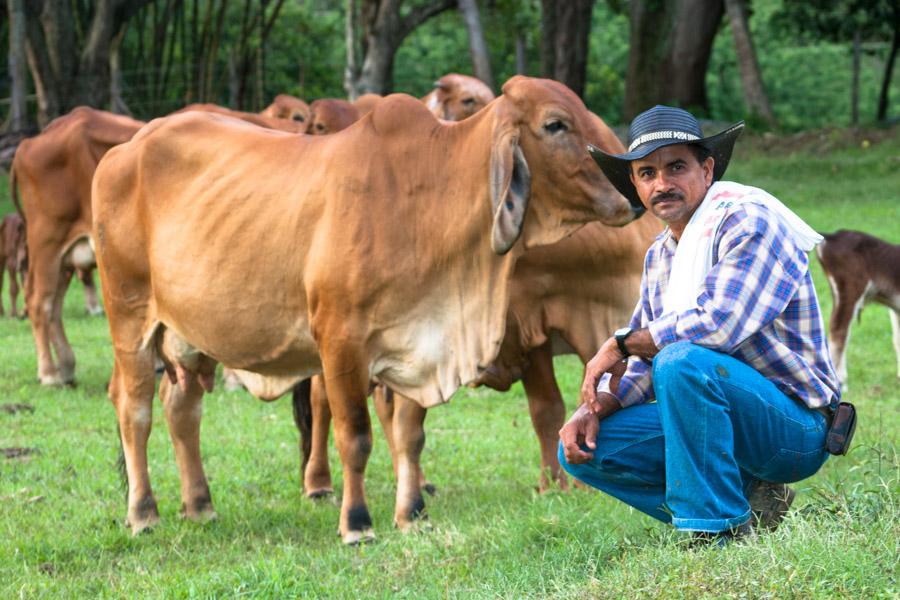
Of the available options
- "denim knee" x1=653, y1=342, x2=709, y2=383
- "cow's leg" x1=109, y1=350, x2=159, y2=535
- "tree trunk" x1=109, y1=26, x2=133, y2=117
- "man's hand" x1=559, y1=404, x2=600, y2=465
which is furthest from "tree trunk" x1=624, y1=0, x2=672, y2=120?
"denim knee" x1=653, y1=342, x2=709, y2=383

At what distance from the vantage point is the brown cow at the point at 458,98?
8898 mm

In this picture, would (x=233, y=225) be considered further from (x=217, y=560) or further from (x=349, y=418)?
(x=217, y=560)

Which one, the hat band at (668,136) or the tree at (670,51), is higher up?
the hat band at (668,136)

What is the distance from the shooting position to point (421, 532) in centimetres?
584

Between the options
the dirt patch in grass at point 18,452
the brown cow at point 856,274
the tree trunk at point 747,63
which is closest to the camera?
the dirt patch in grass at point 18,452

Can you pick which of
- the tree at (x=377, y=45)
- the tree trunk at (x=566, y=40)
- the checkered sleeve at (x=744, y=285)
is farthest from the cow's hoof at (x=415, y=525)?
the tree trunk at (x=566, y=40)

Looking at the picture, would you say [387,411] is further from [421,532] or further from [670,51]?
[670,51]

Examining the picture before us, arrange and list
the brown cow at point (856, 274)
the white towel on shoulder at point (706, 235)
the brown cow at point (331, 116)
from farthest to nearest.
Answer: the brown cow at point (856, 274) < the brown cow at point (331, 116) < the white towel on shoulder at point (706, 235)

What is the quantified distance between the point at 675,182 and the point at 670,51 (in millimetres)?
20106

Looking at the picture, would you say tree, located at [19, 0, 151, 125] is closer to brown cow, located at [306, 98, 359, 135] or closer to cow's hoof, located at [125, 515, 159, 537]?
brown cow, located at [306, 98, 359, 135]

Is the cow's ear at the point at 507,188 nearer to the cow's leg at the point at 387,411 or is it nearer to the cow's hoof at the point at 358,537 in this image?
the cow's hoof at the point at 358,537

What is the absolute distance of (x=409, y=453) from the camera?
260 inches

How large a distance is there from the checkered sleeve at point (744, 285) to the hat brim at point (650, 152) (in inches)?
12.3

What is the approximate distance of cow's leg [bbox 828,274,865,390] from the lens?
32.7 ft
